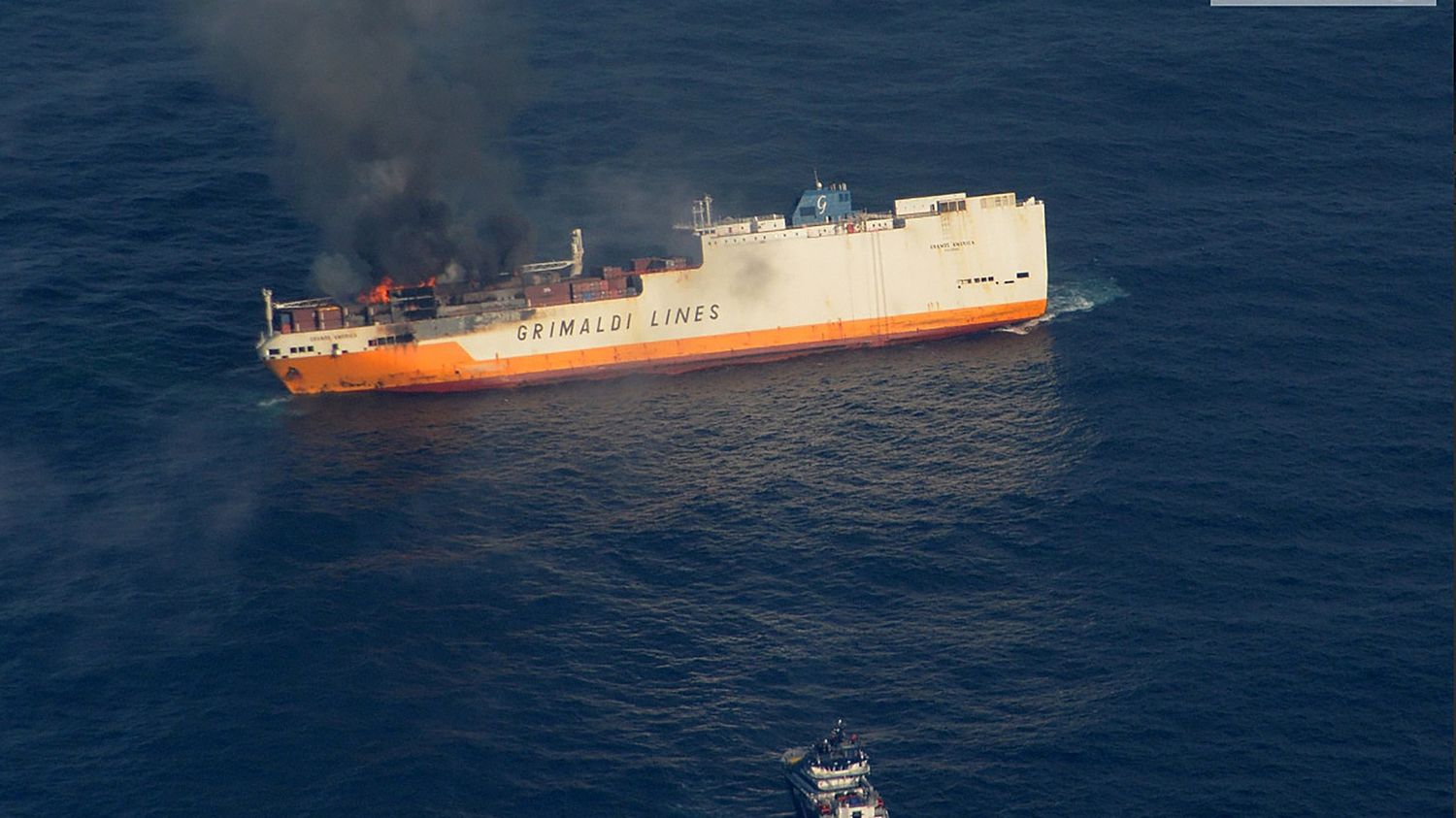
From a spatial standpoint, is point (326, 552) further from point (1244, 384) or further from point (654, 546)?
point (1244, 384)

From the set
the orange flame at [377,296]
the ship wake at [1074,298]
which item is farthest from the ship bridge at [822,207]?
the orange flame at [377,296]

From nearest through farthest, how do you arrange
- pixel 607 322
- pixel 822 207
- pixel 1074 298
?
pixel 607 322, pixel 822 207, pixel 1074 298

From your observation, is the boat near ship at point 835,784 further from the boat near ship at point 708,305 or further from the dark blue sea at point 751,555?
the boat near ship at point 708,305

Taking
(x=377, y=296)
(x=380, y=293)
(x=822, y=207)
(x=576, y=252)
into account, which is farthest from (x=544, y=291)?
(x=822, y=207)

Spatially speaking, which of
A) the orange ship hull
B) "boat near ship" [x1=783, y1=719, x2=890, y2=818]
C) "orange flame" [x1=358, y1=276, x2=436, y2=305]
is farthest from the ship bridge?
"boat near ship" [x1=783, y1=719, x2=890, y2=818]

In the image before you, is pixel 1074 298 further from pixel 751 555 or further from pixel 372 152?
pixel 372 152

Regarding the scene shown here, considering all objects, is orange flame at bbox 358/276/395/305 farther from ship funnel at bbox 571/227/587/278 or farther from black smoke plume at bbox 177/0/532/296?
ship funnel at bbox 571/227/587/278
